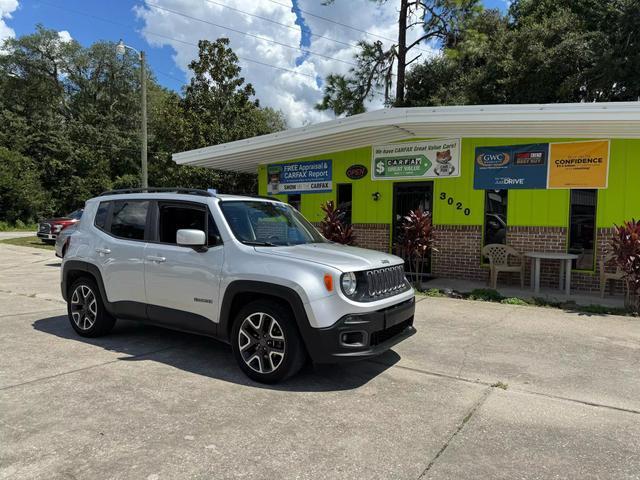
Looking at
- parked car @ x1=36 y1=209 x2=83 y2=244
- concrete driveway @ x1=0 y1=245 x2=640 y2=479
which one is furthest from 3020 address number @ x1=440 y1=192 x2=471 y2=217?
parked car @ x1=36 y1=209 x2=83 y2=244

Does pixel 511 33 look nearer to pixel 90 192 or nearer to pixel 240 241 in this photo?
pixel 240 241

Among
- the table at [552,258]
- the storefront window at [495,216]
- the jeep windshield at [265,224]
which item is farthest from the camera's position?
the storefront window at [495,216]

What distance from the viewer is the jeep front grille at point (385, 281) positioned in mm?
4637

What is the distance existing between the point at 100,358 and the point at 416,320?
4444mm

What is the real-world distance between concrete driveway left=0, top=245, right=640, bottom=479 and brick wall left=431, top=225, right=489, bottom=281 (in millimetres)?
4758

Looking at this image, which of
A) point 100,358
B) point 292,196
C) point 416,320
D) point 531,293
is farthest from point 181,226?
point 292,196

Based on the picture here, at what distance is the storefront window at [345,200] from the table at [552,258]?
4.86 metres

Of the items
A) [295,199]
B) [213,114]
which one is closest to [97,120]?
[213,114]

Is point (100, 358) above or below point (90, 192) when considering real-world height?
below

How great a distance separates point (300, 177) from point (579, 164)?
7229 mm

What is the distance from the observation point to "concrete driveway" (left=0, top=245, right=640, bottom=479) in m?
3.25

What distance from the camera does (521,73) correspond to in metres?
19.8

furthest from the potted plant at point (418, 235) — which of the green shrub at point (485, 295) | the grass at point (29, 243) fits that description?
the grass at point (29, 243)

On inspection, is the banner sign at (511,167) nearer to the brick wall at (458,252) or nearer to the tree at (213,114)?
the brick wall at (458,252)
